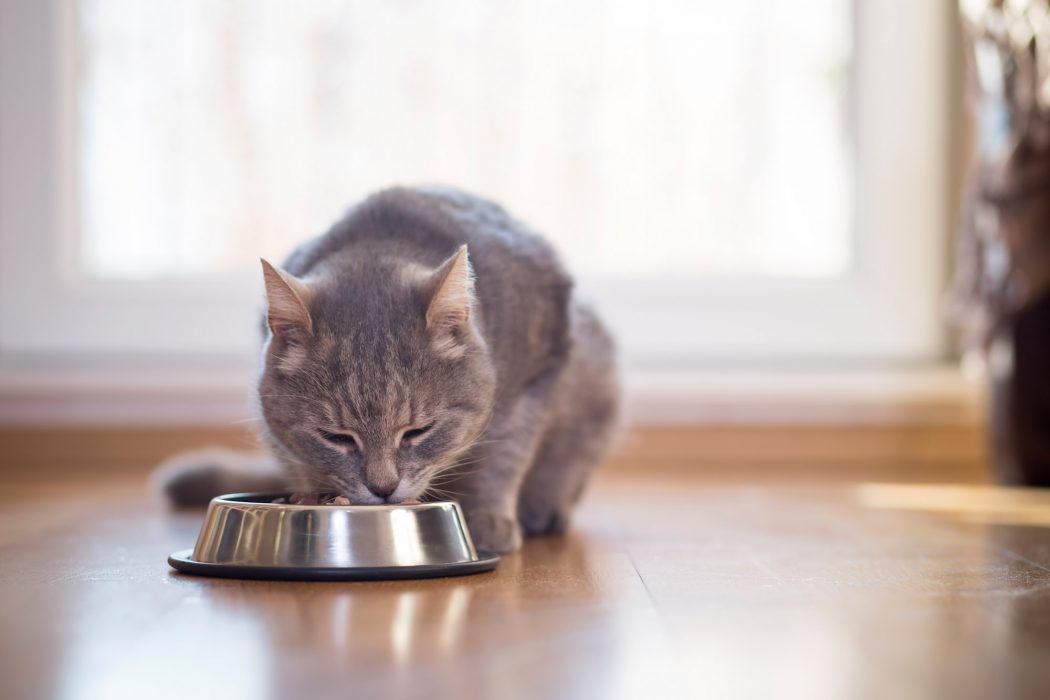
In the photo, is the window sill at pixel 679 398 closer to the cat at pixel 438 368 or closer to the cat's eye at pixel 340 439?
the cat at pixel 438 368

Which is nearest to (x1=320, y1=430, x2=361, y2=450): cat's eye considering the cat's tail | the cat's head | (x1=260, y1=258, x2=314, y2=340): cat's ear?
the cat's head

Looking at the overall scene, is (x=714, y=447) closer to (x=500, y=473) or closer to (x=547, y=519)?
(x=547, y=519)

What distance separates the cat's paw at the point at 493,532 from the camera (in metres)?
1.82

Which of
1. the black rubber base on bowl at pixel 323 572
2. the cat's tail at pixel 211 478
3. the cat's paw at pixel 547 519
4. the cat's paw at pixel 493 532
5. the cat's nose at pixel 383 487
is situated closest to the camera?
the black rubber base on bowl at pixel 323 572

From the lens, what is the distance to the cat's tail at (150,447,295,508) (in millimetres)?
2367

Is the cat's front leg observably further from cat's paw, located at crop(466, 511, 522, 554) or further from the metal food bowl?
the metal food bowl

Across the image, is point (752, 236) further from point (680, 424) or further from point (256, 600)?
point (256, 600)

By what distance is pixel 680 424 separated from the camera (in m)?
3.52

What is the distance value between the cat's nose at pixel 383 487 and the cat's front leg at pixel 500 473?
0.73 ft

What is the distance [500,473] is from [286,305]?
0.45 meters

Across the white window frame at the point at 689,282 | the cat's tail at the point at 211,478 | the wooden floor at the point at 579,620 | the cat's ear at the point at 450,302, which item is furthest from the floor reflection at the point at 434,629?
the white window frame at the point at 689,282

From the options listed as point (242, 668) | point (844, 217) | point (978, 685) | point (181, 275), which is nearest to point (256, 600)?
Result: point (242, 668)

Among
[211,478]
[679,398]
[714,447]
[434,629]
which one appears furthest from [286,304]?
[714,447]

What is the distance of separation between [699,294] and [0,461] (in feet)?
6.57
